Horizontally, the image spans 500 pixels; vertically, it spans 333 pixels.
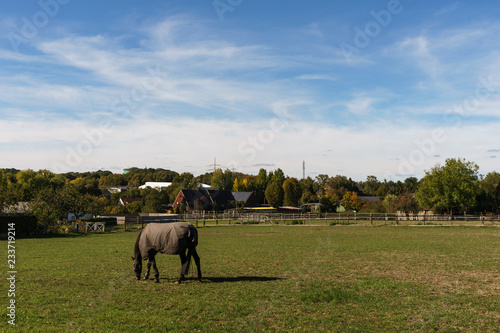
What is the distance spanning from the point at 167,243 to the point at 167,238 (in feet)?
0.49

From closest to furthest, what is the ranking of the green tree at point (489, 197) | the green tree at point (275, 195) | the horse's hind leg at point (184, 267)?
1. the horse's hind leg at point (184, 267)
2. the green tree at point (489, 197)
3. the green tree at point (275, 195)

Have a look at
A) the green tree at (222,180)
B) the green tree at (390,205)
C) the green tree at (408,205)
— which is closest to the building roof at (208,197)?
the green tree at (222,180)

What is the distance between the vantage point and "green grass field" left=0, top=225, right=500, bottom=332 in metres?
7.89

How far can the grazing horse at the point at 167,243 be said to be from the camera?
11.7 meters

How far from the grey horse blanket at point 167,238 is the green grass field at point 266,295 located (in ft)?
3.33

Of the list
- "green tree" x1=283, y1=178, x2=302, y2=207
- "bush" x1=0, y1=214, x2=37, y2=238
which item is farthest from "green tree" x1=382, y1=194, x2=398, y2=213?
"bush" x1=0, y1=214, x2=37, y2=238

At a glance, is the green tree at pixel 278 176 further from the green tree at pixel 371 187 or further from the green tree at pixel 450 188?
the green tree at pixel 450 188

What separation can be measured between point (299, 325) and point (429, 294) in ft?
14.5

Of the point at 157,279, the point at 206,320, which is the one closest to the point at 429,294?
the point at 206,320

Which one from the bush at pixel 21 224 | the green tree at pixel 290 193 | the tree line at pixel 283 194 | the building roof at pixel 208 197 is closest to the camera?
the bush at pixel 21 224

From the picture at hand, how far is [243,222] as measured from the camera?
5056 cm

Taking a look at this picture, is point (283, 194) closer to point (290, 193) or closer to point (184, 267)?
point (290, 193)

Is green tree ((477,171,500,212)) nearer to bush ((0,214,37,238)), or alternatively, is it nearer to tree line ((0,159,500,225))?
tree line ((0,159,500,225))

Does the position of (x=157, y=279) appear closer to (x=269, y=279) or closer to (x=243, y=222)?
(x=269, y=279)
